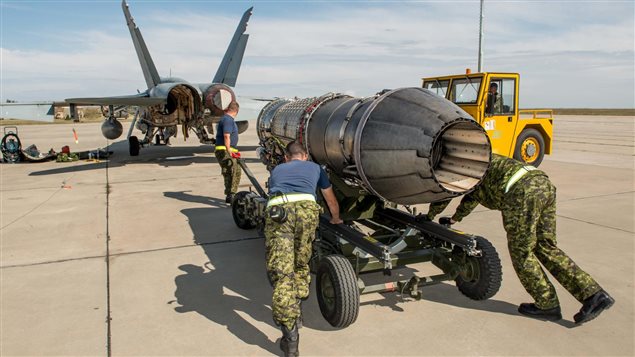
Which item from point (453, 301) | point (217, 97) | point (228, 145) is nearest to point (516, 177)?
point (453, 301)

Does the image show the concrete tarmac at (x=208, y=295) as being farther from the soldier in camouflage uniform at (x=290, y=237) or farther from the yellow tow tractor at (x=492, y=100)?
the yellow tow tractor at (x=492, y=100)

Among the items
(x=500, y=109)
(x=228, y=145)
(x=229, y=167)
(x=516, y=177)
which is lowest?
(x=229, y=167)

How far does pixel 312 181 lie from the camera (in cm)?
399

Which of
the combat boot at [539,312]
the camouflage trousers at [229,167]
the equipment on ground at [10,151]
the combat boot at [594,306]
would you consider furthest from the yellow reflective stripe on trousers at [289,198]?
the equipment on ground at [10,151]

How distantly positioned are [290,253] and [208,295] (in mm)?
1486

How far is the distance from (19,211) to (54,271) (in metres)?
4.19

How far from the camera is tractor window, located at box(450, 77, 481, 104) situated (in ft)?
36.4

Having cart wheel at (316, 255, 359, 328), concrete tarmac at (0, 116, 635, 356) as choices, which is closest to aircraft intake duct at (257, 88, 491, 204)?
cart wheel at (316, 255, 359, 328)

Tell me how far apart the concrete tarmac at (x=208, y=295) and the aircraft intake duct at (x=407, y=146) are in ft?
4.06

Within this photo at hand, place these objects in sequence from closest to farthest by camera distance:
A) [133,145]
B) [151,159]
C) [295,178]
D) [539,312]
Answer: [295,178] < [539,312] < [151,159] < [133,145]

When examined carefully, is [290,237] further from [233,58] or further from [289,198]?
[233,58]

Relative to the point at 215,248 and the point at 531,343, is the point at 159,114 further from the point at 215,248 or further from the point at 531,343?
the point at 531,343

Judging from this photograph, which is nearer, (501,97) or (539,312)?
(539,312)

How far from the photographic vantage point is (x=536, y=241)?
425 cm
